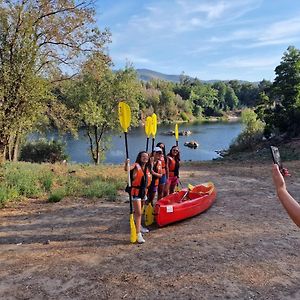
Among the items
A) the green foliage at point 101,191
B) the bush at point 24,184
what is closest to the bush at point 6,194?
the bush at point 24,184

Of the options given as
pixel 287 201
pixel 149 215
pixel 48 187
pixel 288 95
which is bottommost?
pixel 149 215

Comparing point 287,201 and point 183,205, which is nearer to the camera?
point 287,201

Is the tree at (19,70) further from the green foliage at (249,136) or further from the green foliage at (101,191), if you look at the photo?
the green foliage at (249,136)

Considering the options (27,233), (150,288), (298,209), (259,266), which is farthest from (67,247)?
(298,209)

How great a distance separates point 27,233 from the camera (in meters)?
7.00

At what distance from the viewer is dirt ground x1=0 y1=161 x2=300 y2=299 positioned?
464 cm

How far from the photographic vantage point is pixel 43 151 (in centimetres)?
2736

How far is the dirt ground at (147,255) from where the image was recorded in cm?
464

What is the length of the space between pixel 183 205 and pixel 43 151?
21.8m

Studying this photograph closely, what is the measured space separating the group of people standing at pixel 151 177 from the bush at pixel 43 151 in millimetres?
19473

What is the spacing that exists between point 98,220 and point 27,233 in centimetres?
152

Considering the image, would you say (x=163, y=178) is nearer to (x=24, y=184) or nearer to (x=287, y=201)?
(x=24, y=184)

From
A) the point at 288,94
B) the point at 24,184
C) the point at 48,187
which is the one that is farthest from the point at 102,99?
the point at 24,184

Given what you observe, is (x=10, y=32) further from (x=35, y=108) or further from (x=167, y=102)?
(x=167, y=102)
